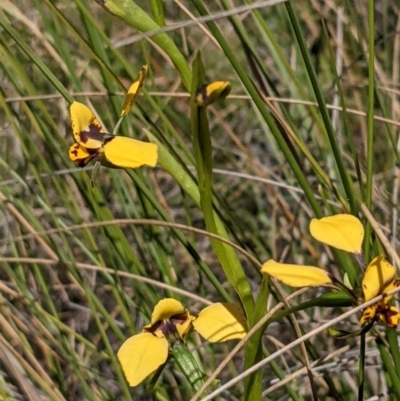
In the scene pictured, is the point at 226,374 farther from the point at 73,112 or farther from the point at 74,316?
the point at 73,112

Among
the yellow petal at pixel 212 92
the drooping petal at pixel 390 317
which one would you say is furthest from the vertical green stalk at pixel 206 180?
the drooping petal at pixel 390 317

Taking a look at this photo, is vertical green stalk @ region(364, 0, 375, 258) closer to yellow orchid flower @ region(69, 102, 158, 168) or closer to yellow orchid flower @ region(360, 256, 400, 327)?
yellow orchid flower @ region(360, 256, 400, 327)

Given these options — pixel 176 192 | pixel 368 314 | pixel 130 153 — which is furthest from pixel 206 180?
pixel 176 192

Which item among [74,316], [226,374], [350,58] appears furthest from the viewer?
[350,58]

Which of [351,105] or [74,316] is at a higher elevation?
[351,105]

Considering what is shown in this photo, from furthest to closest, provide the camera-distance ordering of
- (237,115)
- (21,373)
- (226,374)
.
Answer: (237,115)
(226,374)
(21,373)

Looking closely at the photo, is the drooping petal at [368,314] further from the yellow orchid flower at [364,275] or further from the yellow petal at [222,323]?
the yellow petal at [222,323]

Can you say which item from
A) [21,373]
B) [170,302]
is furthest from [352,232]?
[21,373]
